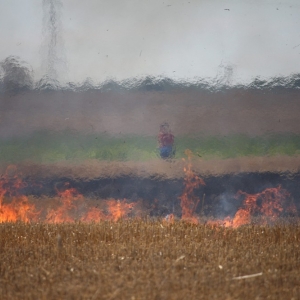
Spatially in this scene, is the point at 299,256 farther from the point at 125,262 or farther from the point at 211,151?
the point at 211,151

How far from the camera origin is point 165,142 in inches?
571

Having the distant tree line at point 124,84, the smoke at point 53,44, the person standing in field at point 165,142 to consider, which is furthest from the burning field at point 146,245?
the smoke at point 53,44

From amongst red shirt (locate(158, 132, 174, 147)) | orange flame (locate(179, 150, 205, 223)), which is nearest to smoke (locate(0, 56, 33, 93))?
red shirt (locate(158, 132, 174, 147))

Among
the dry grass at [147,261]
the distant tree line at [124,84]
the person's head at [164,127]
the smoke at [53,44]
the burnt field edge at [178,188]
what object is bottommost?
the dry grass at [147,261]

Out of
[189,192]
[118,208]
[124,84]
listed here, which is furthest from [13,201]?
[189,192]

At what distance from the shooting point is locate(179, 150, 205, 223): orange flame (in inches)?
564

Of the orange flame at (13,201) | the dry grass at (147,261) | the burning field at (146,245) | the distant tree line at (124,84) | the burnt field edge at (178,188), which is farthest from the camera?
the distant tree line at (124,84)

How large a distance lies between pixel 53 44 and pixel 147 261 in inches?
273

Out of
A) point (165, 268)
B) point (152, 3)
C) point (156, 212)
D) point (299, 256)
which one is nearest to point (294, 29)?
point (152, 3)

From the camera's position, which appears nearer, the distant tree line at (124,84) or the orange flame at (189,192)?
the orange flame at (189,192)

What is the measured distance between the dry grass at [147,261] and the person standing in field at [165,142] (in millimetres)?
2056

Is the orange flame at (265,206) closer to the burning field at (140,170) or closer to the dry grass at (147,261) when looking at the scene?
the burning field at (140,170)

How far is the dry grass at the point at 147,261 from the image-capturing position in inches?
320

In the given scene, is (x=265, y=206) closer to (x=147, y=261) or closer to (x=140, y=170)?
(x=140, y=170)
